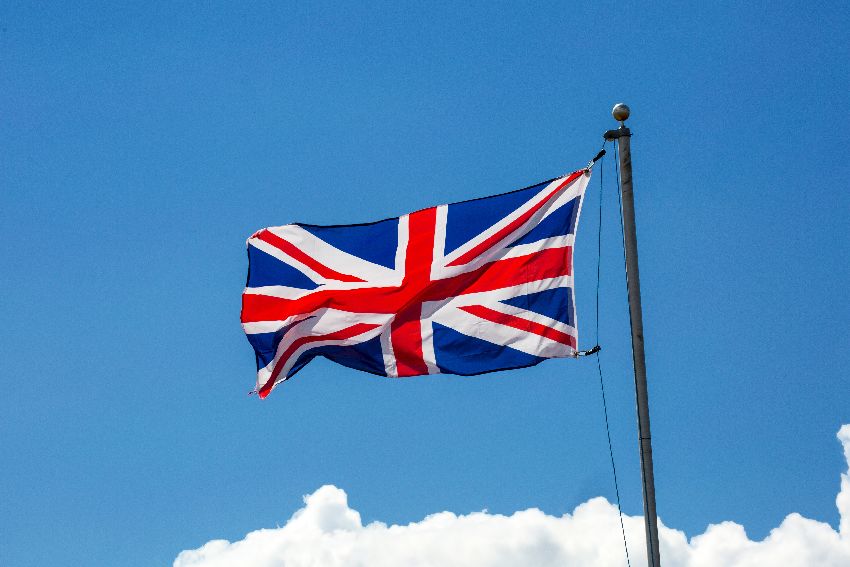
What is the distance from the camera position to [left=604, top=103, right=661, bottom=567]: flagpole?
49.4ft

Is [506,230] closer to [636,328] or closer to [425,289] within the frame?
[425,289]

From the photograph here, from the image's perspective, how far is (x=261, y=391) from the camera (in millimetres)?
19891

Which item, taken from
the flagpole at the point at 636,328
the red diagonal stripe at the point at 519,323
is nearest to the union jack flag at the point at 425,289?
the red diagonal stripe at the point at 519,323

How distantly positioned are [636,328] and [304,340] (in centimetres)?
671

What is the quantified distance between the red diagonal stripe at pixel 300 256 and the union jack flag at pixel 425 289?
2 cm

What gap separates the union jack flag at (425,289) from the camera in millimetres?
18312

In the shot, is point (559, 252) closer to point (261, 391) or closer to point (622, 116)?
point (622, 116)

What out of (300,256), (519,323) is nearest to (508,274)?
(519,323)

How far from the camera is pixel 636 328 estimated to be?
15867 millimetres

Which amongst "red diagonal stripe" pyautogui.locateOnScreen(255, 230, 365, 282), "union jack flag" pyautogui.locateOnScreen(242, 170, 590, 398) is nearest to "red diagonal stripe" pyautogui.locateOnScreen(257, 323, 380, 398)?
"union jack flag" pyautogui.locateOnScreen(242, 170, 590, 398)

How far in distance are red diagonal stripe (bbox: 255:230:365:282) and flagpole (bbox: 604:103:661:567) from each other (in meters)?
5.62

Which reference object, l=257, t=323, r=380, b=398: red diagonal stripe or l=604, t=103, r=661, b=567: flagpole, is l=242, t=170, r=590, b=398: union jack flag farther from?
l=604, t=103, r=661, b=567: flagpole

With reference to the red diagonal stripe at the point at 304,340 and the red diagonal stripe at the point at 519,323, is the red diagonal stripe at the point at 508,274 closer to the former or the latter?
the red diagonal stripe at the point at 519,323

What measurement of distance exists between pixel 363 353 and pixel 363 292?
1.10 meters
